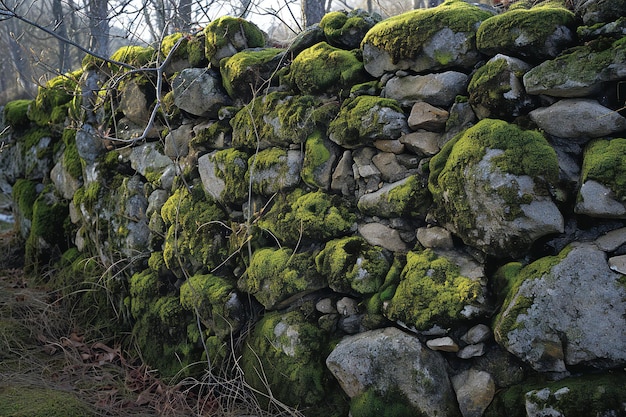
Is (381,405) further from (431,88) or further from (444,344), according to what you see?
(431,88)

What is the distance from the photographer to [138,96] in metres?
4.25

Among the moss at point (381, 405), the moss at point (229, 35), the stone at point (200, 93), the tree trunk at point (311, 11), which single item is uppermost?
the tree trunk at point (311, 11)

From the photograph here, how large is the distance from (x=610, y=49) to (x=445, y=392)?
175cm

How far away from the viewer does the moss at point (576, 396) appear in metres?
1.89

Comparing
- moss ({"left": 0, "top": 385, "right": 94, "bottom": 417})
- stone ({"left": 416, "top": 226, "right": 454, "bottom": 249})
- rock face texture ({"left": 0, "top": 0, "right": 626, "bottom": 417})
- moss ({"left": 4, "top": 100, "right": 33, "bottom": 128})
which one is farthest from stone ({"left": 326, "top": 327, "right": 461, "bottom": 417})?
moss ({"left": 4, "top": 100, "right": 33, "bottom": 128})

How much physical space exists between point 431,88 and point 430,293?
113 centimetres

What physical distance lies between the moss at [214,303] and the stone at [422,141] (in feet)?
4.86

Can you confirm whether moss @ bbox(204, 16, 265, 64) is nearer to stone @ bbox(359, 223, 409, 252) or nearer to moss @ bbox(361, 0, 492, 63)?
moss @ bbox(361, 0, 492, 63)

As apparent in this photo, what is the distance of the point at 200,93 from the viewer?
147 inches

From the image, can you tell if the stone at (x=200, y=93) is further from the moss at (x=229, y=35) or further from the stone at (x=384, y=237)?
the stone at (x=384, y=237)

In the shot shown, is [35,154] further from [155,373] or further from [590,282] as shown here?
[590,282]

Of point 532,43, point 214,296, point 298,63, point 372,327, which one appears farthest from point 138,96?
point 532,43

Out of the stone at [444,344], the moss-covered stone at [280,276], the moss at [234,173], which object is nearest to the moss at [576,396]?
the stone at [444,344]

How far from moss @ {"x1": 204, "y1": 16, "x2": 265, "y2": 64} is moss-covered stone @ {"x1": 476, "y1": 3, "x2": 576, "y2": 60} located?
6.40 feet
